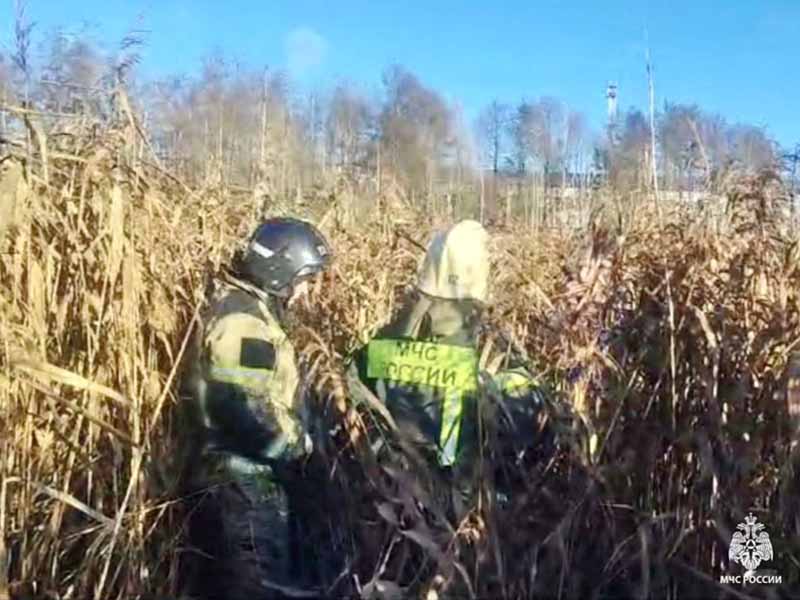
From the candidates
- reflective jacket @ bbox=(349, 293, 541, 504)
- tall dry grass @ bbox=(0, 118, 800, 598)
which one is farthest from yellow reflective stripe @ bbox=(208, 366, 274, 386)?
reflective jacket @ bbox=(349, 293, 541, 504)

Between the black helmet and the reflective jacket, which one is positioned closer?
the reflective jacket

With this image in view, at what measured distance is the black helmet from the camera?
10.2 ft

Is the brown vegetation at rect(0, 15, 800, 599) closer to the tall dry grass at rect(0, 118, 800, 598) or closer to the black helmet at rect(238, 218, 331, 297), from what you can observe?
the tall dry grass at rect(0, 118, 800, 598)

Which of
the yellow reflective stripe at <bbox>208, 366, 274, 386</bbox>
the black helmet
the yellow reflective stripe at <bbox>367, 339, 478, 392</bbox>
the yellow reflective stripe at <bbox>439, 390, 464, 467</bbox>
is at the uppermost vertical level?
the black helmet

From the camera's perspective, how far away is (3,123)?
294 cm

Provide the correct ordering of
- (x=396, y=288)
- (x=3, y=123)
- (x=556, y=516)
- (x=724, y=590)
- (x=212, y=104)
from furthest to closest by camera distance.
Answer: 1. (x=212, y=104)
2. (x=396, y=288)
3. (x=3, y=123)
4. (x=556, y=516)
5. (x=724, y=590)

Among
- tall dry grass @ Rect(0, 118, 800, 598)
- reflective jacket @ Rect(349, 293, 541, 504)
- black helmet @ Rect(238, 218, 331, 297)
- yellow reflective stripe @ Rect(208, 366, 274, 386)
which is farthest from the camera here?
black helmet @ Rect(238, 218, 331, 297)

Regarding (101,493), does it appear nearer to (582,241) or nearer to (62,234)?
(62,234)

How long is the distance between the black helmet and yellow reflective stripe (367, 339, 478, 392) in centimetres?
35

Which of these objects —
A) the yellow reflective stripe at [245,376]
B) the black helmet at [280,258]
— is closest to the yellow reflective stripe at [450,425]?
the yellow reflective stripe at [245,376]

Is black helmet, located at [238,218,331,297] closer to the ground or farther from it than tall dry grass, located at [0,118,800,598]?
farther from it

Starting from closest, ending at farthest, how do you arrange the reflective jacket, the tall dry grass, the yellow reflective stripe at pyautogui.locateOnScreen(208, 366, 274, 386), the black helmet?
the tall dry grass
the reflective jacket
the yellow reflective stripe at pyautogui.locateOnScreen(208, 366, 274, 386)
the black helmet

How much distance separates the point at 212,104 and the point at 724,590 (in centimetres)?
533

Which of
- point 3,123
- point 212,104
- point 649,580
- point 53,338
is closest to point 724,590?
point 649,580
